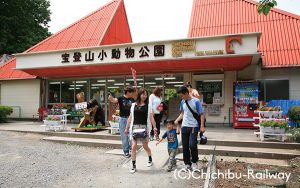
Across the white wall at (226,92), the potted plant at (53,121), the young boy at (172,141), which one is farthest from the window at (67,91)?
the young boy at (172,141)

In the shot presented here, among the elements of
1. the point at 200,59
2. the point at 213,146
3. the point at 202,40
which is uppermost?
the point at 202,40

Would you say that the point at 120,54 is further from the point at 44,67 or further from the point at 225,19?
the point at 225,19

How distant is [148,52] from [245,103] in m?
4.77

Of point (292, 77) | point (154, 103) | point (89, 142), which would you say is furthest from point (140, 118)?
point (292, 77)

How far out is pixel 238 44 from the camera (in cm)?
1005

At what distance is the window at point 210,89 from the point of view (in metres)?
12.4

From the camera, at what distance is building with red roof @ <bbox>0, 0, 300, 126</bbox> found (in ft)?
35.3

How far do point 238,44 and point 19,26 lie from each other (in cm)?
2530

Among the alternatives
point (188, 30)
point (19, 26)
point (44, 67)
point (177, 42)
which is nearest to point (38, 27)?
point (19, 26)

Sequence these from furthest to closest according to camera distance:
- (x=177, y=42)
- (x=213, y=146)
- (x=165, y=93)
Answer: (x=165, y=93), (x=177, y=42), (x=213, y=146)

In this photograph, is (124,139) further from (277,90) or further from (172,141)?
(277,90)

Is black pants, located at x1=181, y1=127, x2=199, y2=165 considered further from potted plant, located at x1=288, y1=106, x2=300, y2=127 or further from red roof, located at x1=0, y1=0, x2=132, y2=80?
red roof, located at x1=0, y1=0, x2=132, y2=80

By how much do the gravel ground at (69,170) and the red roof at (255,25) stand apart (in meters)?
8.44

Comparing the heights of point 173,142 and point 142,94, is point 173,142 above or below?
below
